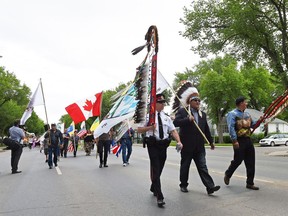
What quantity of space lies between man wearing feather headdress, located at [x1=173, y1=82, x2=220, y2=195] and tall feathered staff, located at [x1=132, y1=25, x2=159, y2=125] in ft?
2.74

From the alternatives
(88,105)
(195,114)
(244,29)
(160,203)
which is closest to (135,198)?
(160,203)

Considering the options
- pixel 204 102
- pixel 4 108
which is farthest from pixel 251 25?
pixel 4 108

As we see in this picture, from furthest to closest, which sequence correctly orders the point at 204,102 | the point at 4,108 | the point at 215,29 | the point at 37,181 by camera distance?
the point at 4,108 → the point at 204,102 → the point at 215,29 → the point at 37,181

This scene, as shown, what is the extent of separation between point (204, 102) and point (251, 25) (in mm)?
28534

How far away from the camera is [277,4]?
24250mm

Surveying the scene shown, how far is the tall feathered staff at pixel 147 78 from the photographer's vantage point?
629 cm

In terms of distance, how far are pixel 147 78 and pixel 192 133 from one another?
4.67 feet

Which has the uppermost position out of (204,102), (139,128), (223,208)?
(204,102)

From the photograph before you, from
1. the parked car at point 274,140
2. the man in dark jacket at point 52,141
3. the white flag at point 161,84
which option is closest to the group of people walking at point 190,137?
the white flag at point 161,84

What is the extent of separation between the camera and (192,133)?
6984 millimetres

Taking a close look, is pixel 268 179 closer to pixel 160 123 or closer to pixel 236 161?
pixel 236 161

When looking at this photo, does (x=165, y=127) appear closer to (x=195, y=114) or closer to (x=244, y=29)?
(x=195, y=114)

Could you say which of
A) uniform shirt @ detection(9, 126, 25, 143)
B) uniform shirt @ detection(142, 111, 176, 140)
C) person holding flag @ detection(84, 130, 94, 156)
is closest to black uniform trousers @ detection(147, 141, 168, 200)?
uniform shirt @ detection(142, 111, 176, 140)

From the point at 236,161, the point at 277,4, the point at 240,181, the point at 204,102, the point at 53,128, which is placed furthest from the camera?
the point at 204,102
